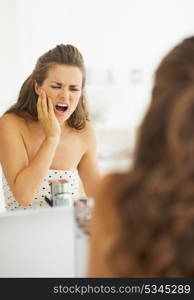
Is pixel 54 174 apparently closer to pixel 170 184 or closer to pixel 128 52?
pixel 128 52

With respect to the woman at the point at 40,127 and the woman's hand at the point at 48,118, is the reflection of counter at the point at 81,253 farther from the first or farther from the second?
the woman's hand at the point at 48,118

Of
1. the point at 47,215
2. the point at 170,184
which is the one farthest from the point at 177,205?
the point at 47,215

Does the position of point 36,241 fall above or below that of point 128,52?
below

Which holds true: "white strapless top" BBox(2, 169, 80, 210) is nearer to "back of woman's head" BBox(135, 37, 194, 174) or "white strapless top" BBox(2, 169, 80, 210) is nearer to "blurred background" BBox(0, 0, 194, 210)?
"blurred background" BBox(0, 0, 194, 210)

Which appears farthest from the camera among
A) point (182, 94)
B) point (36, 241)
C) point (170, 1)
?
point (170, 1)

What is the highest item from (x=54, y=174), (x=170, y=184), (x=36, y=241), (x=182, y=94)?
(x=182, y=94)

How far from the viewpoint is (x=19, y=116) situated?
41.7 inches

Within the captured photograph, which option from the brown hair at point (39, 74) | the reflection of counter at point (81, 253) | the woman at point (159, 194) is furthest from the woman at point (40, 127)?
the woman at point (159, 194)

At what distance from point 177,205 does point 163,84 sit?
0.52 ft

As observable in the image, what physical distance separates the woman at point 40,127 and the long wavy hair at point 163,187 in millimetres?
455

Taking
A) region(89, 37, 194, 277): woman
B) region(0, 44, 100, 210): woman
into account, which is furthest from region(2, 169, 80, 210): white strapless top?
region(89, 37, 194, 277): woman

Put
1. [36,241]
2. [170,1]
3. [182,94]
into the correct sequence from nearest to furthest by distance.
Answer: [182,94] < [36,241] < [170,1]

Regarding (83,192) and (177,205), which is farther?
(83,192)

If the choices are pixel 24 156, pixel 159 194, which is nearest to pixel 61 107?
pixel 24 156
